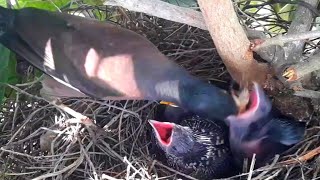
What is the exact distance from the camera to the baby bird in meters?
1.21

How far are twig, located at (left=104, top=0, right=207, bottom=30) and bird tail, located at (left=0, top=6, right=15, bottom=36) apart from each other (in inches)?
11.7

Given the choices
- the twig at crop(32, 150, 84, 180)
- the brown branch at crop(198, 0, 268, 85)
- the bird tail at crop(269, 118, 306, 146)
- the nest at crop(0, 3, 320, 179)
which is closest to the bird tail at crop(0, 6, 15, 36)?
the nest at crop(0, 3, 320, 179)

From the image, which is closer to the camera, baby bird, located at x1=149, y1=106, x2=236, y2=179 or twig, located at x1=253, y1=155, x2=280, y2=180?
twig, located at x1=253, y1=155, x2=280, y2=180

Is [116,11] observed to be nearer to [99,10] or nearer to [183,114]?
[99,10]

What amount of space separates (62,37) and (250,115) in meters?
0.41

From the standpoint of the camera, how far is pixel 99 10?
55.1 inches

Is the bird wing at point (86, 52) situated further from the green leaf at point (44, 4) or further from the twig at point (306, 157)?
the twig at point (306, 157)

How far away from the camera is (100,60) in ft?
3.94

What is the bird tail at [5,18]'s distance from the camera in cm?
123

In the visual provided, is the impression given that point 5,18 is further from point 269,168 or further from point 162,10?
point 269,168

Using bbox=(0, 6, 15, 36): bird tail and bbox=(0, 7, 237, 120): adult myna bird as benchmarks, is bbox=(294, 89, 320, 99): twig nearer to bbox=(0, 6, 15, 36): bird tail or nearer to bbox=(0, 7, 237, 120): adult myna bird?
bbox=(0, 7, 237, 120): adult myna bird

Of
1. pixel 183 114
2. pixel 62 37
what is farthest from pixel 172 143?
pixel 62 37

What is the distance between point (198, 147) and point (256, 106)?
210 millimetres

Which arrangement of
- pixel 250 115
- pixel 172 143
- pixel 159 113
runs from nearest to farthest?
1. pixel 250 115
2. pixel 172 143
3. pixel 159 113
